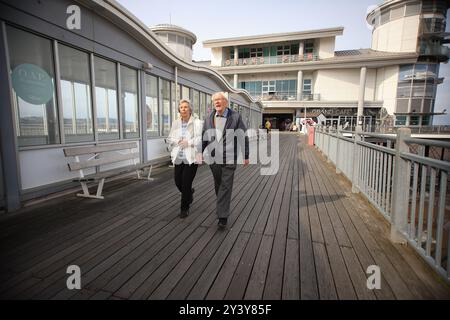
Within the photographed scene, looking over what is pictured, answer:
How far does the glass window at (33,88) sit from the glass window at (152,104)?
3.09 m

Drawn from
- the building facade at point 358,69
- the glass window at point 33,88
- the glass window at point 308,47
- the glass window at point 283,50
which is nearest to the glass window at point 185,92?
the glass window at point 33,88

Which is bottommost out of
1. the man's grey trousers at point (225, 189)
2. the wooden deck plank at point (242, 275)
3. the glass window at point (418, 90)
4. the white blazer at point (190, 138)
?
the wooden deck plank at point (242, 275)

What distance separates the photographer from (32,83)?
165 inches

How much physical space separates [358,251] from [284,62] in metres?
35.5

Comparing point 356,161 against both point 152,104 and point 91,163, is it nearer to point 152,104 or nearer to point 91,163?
point 91,163

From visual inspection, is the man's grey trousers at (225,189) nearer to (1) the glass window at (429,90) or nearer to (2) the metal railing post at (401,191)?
(2) the metal railing post at (401,191)


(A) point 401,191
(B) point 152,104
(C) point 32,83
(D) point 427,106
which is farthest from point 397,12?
(C) point 32,83

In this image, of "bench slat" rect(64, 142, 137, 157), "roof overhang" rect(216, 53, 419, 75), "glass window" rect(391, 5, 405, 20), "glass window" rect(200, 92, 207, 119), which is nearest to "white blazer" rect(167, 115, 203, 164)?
"bench slat" rect(64, 142, 137, 157)

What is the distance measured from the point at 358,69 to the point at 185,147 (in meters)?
36.0

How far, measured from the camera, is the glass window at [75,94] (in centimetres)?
496

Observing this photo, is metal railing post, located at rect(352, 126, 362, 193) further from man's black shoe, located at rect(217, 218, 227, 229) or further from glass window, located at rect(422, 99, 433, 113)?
glass window, located at rect(422, 99, 433, 113)

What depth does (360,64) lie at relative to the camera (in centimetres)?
3094

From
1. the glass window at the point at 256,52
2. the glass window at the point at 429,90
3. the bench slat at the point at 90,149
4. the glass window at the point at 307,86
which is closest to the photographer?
the bench slat at the point at 90,149

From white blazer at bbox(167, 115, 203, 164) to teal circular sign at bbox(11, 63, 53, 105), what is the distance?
2.60 m
